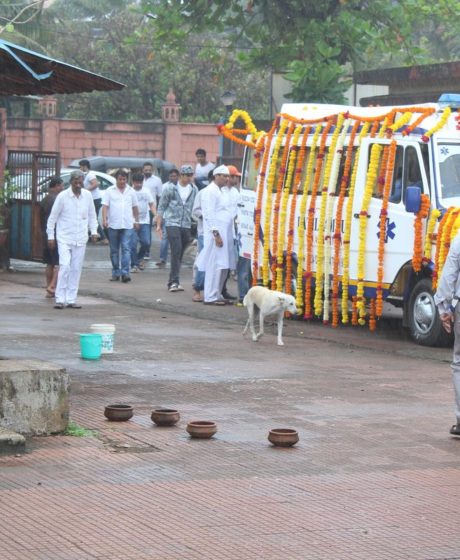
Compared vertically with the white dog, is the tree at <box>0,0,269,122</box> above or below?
above

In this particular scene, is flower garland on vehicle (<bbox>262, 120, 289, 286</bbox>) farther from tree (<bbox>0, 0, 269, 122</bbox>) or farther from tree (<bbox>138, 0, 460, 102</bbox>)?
tree (<bbox>0, 0, 269, 122</bbox>)

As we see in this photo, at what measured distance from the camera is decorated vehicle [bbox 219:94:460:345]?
14.8 m

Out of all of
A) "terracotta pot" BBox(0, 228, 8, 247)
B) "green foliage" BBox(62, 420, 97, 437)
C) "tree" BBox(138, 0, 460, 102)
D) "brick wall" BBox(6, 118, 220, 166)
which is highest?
"tree" BBox(138, 0, 460, 102)

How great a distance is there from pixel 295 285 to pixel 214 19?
38.8 ft

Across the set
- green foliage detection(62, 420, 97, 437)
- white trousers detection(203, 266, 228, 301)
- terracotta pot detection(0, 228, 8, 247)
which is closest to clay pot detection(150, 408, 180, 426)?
green foliage detection(62, 420, 97, 437)

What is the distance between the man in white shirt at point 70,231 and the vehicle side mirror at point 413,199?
4.88m

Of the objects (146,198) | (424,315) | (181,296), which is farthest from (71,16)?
(424,315)

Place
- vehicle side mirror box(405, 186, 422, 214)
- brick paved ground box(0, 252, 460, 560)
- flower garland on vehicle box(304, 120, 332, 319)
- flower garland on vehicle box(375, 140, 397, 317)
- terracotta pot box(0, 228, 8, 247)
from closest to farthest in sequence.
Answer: brick paved ground box(0, 252, 460, 560), vehicle side mirror box(405, 186, 422, 214), flower garland on vehicle box(375, 140, 397, 317), flower garland on vehicle box(304, 120, 332, 319), terracotta pot box(0, 228, 8, 247)

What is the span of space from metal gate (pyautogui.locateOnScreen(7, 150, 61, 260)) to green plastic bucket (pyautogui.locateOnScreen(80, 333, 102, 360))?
1045cm

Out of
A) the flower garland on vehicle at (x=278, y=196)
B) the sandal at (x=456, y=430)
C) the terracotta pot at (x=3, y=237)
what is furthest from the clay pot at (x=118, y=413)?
the terracotta pot at (x=3, y=237)

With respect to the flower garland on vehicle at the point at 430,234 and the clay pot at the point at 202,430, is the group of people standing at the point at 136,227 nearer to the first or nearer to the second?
the flower garland on vehicle at the point at 430,234

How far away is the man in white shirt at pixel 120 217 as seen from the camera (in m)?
21.3

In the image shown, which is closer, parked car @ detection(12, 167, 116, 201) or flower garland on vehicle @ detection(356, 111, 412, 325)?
flower garland on vehicle @ detection(356, 111, 412, 325)

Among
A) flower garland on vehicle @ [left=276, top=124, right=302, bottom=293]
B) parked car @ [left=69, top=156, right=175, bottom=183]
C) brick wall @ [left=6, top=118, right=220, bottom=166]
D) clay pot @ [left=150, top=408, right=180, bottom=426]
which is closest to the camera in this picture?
clay pot @ [left=150, top=408, right=180, bottom=426]
